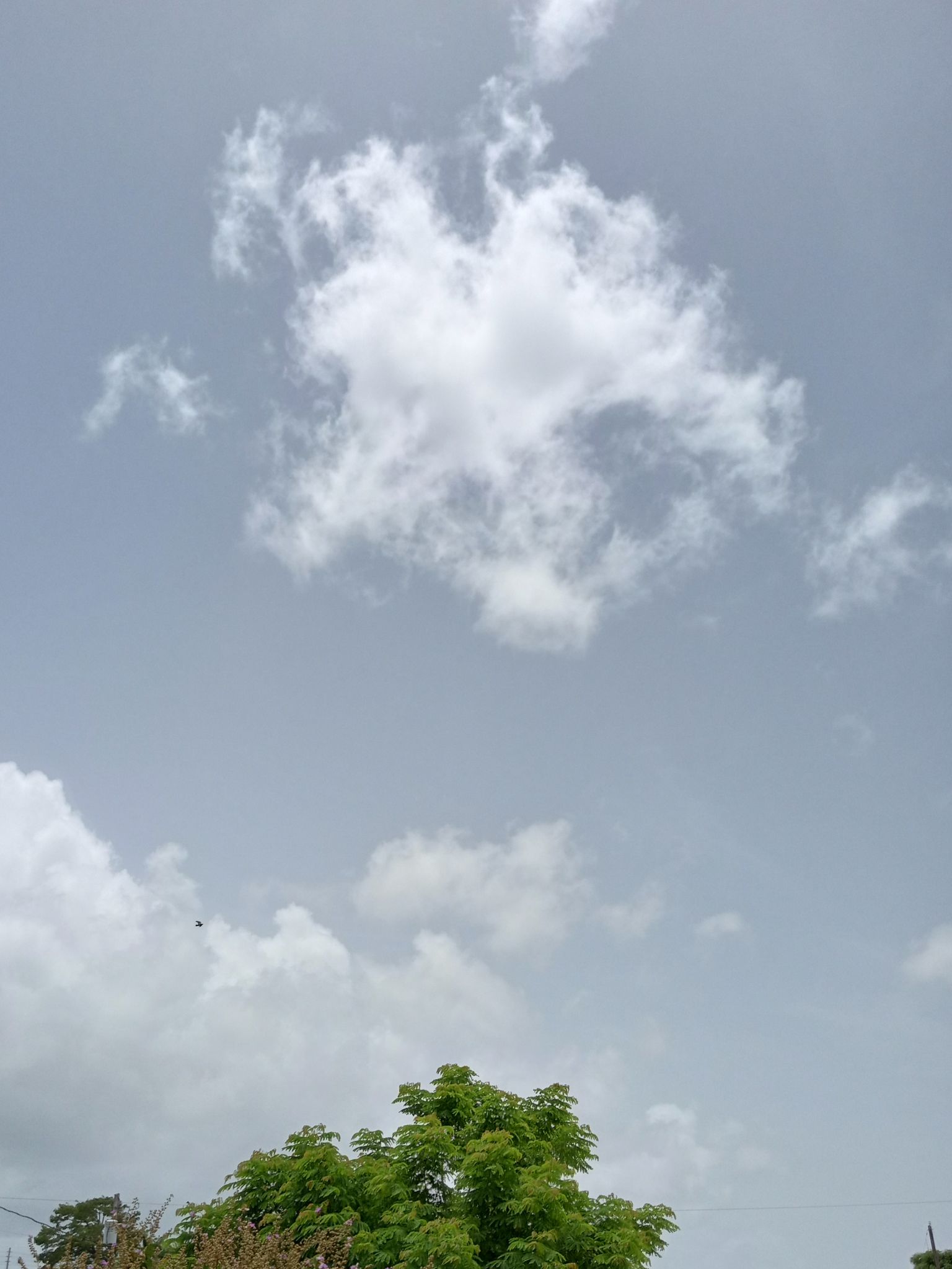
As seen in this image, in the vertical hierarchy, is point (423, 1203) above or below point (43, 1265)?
above

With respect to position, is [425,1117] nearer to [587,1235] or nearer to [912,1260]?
[587,1235]

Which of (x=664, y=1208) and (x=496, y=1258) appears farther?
(x=664, y=1208)

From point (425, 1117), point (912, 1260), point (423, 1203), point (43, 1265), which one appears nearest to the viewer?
point (43, 1265)

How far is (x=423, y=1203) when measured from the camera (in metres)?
22.2

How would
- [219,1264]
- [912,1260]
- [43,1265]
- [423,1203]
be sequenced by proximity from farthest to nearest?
[912,1260]
[423,1203]
[219,1264]
[43,1265]

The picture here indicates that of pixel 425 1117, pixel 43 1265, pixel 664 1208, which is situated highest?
pixel 425 1117

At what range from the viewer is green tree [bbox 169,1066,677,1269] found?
66.7 feet

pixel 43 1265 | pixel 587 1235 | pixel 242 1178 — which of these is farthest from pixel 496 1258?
pixel 43 1265

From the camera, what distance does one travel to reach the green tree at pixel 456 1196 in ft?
66.7

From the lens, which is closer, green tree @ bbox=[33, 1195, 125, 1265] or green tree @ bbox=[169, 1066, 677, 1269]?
green tree @ bbox=[169, 1066, 677, 1269]

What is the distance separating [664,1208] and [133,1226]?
631 inches

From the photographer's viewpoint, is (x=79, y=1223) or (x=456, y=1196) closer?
(x=456, y=1196)

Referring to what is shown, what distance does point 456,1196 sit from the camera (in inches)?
875

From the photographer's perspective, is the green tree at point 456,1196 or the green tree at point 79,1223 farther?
the green tree at point 79,1223
